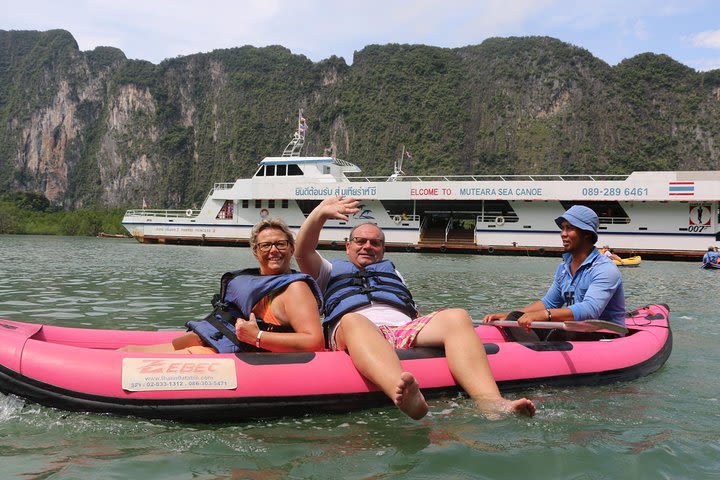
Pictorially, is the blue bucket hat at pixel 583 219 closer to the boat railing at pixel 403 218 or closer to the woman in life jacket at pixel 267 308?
the woman in life jacket at pixel 267 308

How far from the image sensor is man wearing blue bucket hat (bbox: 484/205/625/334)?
13.6ft

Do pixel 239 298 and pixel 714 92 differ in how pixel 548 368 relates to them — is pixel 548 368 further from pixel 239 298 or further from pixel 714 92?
pixel 714 92

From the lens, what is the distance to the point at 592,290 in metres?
4.22

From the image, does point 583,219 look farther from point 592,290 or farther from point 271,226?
point 271,226

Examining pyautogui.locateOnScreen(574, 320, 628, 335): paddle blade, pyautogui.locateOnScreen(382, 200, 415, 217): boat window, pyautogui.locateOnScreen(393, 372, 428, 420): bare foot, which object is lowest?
pyautogui.locateOnScreen(393, 372, 428, 420): bare foot

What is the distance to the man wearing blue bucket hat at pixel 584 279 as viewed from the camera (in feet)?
13.6

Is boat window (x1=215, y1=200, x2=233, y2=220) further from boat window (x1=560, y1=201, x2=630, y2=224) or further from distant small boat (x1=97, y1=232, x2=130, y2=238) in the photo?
distant small boat (x1=97, y1=232, x2=130, y2=238)

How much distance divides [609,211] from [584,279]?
21.3 m

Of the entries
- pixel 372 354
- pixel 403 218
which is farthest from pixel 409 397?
pixel 403 218

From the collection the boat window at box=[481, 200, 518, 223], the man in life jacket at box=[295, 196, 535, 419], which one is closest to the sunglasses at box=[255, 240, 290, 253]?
the man in life jacket at box=[295, 196, 535, 419]

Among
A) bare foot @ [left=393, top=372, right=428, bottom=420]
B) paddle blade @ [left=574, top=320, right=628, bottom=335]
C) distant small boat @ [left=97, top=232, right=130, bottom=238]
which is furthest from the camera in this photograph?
distant small boat @ [left=97, top=232, right=130, bottom=238]

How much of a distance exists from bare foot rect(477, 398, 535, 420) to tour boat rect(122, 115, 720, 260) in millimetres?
18034

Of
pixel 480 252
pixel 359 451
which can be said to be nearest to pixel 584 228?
pixel 359 451

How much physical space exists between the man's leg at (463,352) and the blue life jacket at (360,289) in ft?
1.00
